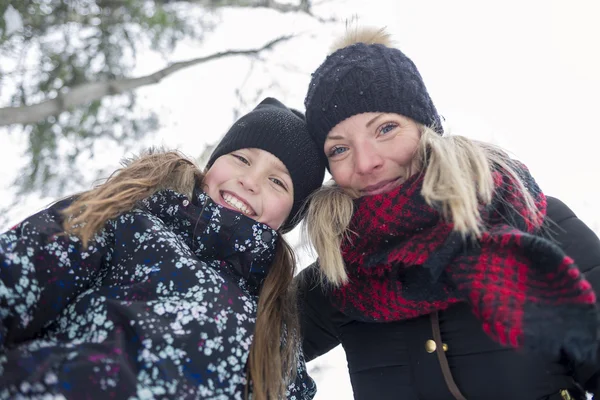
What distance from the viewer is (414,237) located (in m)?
1.39

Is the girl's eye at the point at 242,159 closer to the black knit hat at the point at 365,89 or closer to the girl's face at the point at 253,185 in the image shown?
the girl's face at the point at 253,185

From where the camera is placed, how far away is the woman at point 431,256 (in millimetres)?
1146

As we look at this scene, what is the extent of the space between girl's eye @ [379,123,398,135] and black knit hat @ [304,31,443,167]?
54 millimetres

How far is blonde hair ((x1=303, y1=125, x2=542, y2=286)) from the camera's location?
126 centimetres

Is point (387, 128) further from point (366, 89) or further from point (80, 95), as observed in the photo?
point (80, 95)

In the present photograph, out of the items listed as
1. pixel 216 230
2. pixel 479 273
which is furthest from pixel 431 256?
pixel 216 230

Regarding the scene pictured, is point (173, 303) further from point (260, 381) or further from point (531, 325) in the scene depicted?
point (531, 325)

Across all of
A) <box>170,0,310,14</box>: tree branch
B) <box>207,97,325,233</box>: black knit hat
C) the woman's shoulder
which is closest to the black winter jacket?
the woman's shoulder

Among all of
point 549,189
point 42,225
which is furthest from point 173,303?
point 549,189

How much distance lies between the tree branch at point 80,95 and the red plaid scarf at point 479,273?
186cm

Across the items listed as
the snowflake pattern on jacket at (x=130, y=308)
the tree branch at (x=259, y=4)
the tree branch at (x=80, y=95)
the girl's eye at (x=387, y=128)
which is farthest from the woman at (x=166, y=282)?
the tree branch at (x=259, y=4)

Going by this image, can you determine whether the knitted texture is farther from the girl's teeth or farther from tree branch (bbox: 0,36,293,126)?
tree branch (bbox: 0,36,293,126)

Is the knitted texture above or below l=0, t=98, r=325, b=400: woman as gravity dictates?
above

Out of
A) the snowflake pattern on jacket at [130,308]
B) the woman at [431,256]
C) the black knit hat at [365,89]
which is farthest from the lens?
the black knit hat at [365,89]
